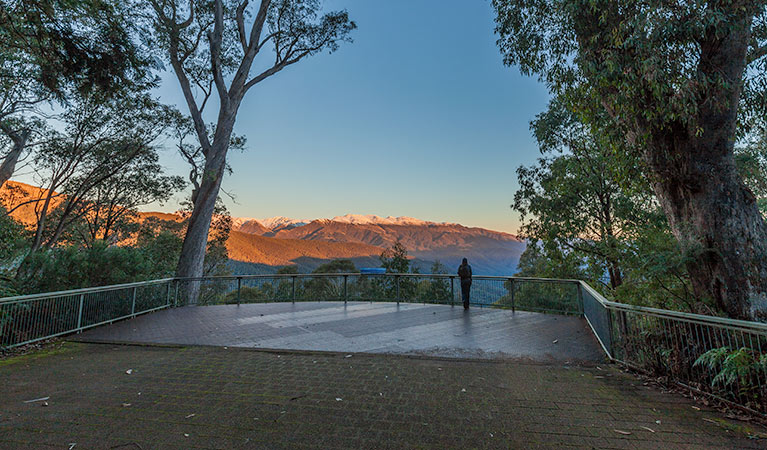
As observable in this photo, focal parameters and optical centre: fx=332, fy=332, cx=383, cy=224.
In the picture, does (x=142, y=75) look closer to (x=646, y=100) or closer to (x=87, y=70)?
(x=87, y=70)

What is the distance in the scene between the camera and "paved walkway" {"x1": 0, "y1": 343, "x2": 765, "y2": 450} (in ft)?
9.60

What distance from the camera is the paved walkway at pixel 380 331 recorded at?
5980mm

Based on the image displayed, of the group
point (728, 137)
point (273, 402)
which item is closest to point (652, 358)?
point (728, 137)

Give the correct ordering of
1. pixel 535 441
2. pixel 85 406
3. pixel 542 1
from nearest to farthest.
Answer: pixel 535 441, pixel 85 406, pixel 542 1

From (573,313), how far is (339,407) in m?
7.95

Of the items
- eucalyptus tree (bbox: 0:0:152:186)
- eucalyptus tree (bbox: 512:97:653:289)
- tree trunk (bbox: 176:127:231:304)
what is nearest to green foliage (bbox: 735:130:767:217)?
eucalyptus tree (bbox: 512:97:653:289)

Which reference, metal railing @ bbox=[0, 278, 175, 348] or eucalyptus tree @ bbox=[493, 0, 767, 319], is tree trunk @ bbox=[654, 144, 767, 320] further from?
metal railing @ bbox=[0, 278, 175, 348]

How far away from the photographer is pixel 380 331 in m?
7.45

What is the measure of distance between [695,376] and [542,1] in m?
7.58

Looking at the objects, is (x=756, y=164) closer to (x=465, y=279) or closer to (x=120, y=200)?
(x=465, y=279)

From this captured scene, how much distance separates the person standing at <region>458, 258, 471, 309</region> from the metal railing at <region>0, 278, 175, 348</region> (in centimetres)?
922

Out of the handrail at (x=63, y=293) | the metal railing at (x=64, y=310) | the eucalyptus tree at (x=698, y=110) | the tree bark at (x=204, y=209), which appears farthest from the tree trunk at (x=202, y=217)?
the eucalyptus tree at (x=698, y=110)

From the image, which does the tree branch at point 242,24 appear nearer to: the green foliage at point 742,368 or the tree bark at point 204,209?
the tree bark at point 204,209

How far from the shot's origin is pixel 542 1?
7371 millimetres
